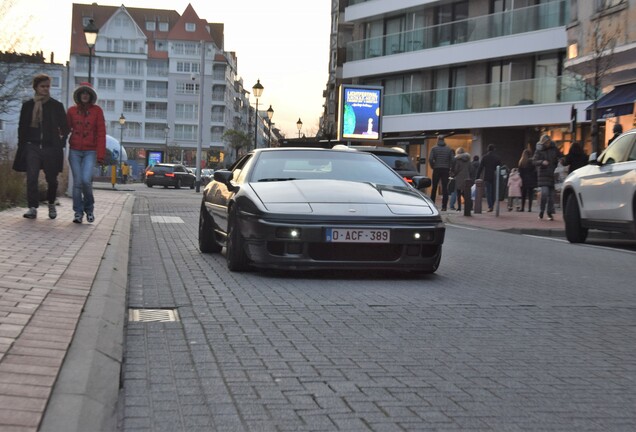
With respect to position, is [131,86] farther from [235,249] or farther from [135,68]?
[235,249]

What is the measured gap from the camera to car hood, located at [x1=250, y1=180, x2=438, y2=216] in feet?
25.1

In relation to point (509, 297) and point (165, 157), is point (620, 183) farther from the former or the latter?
point (165, 157)

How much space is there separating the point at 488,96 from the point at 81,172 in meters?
29.9

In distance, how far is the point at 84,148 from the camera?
1185cm

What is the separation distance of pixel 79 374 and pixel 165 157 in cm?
11178

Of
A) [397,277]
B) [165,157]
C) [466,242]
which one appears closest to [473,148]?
[466,242]

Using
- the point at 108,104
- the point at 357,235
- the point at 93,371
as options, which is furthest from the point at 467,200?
the point at 108,104

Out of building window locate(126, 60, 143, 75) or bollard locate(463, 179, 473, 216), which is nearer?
bollard locate(463, 179, 473, 216)

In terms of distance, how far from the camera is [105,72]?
120 metres

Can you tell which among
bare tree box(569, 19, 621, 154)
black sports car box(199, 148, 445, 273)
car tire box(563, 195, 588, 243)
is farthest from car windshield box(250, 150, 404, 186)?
bare tree box(569, 19, 621, 154)

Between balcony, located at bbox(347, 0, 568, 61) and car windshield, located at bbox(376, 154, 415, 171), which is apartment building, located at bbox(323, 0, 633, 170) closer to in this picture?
balcony, located at bbox(347, 0, 568, 61)

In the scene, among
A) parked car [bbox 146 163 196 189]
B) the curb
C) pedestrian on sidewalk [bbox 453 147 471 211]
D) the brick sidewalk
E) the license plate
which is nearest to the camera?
the curb

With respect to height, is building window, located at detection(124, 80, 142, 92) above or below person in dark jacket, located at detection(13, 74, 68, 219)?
above

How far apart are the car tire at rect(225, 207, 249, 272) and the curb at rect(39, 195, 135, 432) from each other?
1.73 metres
